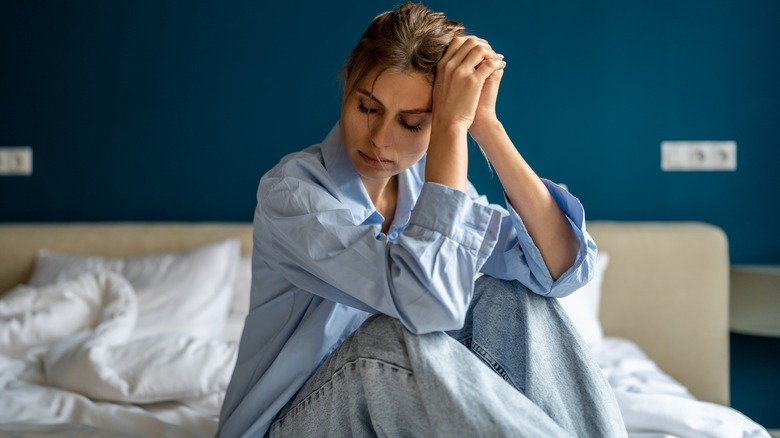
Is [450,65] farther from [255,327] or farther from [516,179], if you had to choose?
[255,327]

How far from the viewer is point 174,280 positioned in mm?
2400

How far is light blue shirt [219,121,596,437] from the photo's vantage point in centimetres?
114

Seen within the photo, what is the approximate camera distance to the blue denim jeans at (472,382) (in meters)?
1.06

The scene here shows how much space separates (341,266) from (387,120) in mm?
276

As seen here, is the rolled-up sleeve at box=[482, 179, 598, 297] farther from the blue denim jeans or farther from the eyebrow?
the eyebrow

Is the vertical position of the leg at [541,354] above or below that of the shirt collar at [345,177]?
below

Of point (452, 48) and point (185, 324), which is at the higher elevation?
point (452, 48)

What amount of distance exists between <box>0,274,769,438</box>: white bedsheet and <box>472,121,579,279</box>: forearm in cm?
36

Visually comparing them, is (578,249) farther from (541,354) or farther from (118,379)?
(118,379)

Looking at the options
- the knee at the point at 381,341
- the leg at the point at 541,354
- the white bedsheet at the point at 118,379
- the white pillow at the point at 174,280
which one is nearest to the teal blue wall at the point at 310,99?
the white pillow at the point at 174,280

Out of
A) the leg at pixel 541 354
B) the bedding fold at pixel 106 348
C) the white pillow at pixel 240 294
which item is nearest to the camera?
the leg at pixel 541 354

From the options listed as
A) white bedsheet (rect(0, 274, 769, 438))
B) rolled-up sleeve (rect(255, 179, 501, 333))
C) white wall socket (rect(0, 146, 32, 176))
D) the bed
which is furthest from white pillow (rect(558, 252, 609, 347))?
white wall socket (rect(0, 146, 32, 176))

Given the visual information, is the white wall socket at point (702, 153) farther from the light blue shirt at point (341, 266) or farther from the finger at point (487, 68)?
the finger at point (487, 68)

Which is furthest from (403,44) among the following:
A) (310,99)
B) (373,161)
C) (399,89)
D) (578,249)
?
(310,99)
